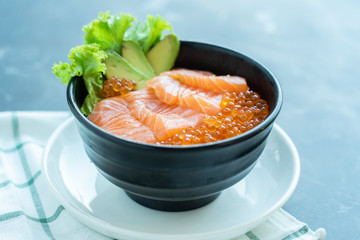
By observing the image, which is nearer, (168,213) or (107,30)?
(168,213)

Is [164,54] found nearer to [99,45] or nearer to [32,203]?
[99,45]

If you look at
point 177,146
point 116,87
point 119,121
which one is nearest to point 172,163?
point 177,146

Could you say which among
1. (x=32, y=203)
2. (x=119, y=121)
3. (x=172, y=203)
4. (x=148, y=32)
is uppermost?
(x=148, y=32)

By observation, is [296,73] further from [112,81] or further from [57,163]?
[57,163]

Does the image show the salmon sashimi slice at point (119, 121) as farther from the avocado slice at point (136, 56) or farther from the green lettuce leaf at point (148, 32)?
the green lettuce leaf at point (148, 32)

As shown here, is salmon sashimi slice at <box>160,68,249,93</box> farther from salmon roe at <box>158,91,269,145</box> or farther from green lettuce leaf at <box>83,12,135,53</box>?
green lettuce leaf at <box>83,12,135,53</box>

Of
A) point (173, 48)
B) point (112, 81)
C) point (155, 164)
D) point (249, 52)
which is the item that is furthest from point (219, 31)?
point (155, 164)
